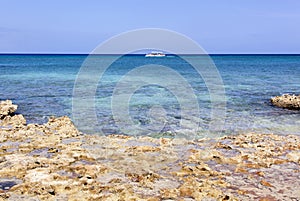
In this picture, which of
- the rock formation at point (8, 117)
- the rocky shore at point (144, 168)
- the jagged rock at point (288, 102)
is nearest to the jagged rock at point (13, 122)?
the rock formation at point (8, 117)

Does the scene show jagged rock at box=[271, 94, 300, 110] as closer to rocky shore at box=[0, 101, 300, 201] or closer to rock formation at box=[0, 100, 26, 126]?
rocky shore at box=[0, 101, 300, 201]

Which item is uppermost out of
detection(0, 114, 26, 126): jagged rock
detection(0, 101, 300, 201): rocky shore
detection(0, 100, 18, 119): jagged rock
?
detection(0, 100, 18, 119): jagged rock

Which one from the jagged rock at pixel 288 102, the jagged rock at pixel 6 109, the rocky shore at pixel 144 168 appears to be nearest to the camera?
the rocky shore at pixel 144 168

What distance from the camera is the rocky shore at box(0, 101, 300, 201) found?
24.1 feet

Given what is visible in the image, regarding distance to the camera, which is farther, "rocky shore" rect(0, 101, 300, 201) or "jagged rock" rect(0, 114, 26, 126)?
"jagged rock" rect(0, 114, 26, 126)

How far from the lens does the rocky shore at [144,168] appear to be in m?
7.35

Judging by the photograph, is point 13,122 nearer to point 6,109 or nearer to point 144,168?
point 6,109

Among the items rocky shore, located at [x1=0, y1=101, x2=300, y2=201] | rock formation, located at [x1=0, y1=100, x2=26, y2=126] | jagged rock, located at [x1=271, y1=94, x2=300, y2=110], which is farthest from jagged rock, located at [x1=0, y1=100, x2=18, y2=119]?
jagged rock, located at [x1=271, y1=94, x2=300, y2=110]

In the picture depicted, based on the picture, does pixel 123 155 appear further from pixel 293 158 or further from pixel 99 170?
pixel 293 158

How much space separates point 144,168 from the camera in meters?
9.05

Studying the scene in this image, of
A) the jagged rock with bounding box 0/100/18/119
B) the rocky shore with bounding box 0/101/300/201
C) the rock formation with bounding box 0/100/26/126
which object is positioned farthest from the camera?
the jagged rock with bounding box 0/100/18/119

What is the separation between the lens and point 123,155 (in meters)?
10.3

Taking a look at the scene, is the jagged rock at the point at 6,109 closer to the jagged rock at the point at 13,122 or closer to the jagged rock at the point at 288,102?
the jagged rock at the point at 13,122

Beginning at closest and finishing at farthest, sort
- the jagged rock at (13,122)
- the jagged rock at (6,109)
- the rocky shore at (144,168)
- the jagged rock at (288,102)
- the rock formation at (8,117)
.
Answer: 1. the rocky shore at (144,168)
2. the jagged rock at (13,122)
3. the rock formation at (8,117)
4. the jagged rock at (6,109)
5. the jagged rock at (288,102)
